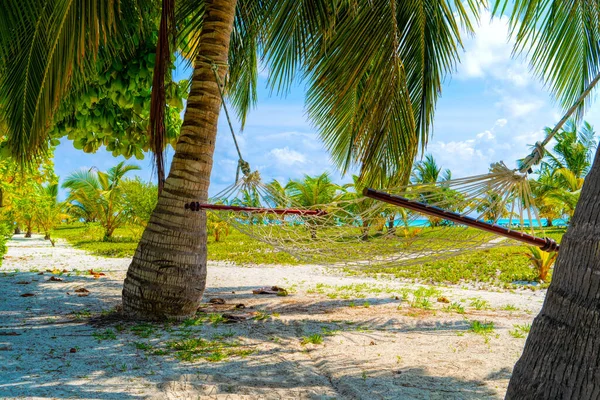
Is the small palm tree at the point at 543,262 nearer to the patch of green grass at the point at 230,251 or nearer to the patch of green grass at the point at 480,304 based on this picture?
the patch of green grass at the point at 480,304

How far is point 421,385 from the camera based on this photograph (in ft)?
7.34

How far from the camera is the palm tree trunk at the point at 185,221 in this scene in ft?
10.4

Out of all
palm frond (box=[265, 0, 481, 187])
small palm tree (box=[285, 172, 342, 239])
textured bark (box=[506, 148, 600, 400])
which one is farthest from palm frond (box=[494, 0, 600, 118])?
small palm tree (box=[285, 172, 342, 239])

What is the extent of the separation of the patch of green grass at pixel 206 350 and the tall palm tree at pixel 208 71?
1.57 ft

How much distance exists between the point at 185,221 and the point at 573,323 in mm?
2327

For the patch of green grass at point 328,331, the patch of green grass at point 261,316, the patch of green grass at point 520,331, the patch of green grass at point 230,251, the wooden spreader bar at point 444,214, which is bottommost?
the patch of green grass at point 328,331

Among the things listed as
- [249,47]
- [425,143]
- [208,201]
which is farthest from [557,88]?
[208,201]

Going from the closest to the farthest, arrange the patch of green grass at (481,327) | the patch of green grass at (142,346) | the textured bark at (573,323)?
the textured bark at (573,323), the patch of green grass at (142,346), the patch of green grass at (481,327)

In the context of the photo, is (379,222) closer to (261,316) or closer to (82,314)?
(261,316)

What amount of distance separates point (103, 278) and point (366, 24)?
331 cm

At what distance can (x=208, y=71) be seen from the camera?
3.26 meters

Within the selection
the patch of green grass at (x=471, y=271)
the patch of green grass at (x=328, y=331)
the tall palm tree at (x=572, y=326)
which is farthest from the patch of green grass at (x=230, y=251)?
the tall palm tree at (x=572, y=326)

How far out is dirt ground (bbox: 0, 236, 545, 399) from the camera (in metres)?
2.16

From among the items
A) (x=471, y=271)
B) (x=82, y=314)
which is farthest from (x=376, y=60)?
(x=471, y=271)
